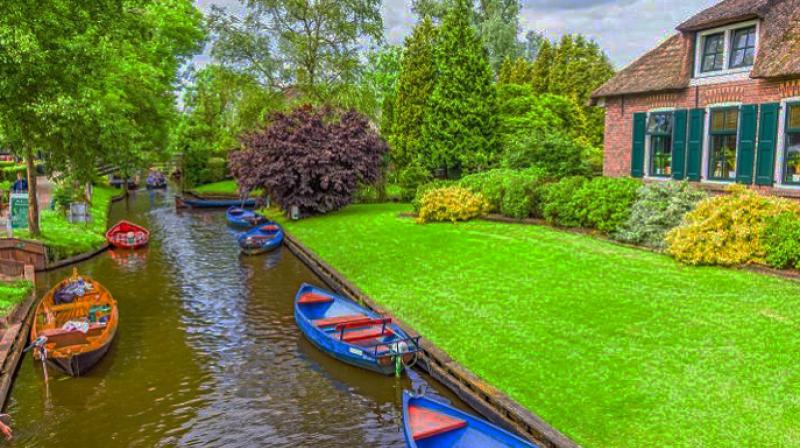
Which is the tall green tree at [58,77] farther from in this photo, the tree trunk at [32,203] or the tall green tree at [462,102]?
the tall green tree at [462,102]

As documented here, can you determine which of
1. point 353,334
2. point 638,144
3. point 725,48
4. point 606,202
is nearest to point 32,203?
point 353,334

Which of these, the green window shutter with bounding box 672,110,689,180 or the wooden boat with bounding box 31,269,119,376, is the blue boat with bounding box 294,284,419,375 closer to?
the wooden boat with bounding box 31,269,119,376

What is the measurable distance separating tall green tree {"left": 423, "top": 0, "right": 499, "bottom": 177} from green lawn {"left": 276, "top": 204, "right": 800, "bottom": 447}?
50.9ft

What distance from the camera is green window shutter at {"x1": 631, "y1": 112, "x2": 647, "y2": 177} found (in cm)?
2420

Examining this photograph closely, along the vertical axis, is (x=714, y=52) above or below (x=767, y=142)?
above

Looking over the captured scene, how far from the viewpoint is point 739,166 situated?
20312mm

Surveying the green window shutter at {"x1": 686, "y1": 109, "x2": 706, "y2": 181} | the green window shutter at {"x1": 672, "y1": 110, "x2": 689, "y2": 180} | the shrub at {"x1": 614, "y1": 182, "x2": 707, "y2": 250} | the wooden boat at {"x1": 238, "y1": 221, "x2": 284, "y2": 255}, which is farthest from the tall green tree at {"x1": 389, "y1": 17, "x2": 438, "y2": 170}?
the shrub at {"x1": 614, "y1": 182, "x2": 707, "y2": 250}

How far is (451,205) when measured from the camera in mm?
27734

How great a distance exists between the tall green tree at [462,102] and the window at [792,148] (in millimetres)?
19108

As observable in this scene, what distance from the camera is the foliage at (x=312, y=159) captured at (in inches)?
1271

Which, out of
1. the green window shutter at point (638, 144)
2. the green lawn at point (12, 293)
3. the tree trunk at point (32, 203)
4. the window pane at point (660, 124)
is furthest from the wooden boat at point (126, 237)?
the window pane at point (660, 124)

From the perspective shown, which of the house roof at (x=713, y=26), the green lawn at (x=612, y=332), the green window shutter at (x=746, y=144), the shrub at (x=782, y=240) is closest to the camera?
the green lawn at (x=612, y=332)

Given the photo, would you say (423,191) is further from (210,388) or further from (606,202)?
(210,388)

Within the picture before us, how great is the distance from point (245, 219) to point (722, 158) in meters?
25.4
